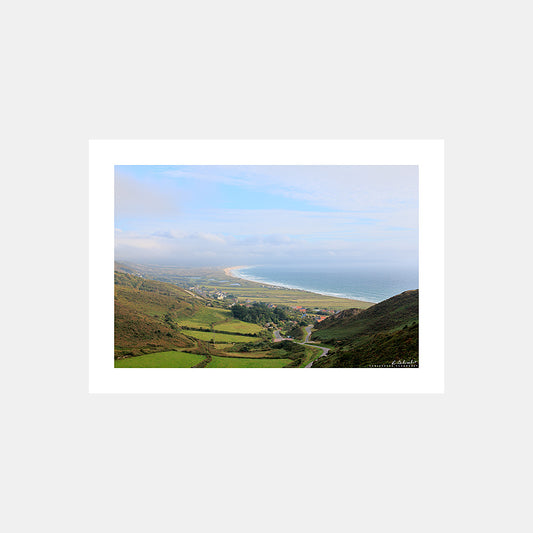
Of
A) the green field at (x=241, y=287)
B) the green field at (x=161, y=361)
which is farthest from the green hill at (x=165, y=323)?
the green field at (x=241, y=287)

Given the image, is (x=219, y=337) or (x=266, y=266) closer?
(x=219, y=337)

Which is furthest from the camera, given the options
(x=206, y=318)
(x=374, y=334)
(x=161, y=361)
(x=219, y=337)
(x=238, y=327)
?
(x=206, y=318)

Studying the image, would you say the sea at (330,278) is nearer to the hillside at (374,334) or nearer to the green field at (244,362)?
the hillside at (374,334)

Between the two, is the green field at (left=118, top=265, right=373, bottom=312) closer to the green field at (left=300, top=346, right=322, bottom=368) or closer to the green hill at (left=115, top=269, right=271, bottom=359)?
the green hill at (left=115, top=269, right=271, bottom=359)

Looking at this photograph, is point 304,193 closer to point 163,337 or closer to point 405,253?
point 405,253

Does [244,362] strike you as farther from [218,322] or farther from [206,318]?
[206,318]

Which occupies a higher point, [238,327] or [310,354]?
[238,327]

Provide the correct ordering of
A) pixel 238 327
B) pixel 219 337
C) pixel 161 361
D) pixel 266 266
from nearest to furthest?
pixel 161 361 → pixel 219 337 → pixel 238 327 → pixel 266 266

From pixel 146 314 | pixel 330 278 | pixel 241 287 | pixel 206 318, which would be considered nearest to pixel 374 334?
pixel 330 278
